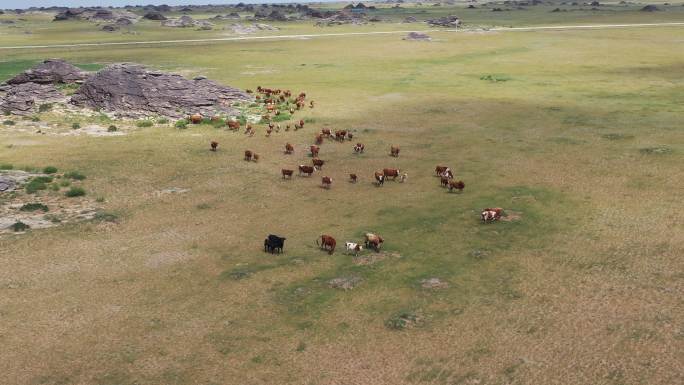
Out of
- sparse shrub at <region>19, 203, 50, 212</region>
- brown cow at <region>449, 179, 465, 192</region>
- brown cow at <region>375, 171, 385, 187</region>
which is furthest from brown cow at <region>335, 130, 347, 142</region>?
sparse shrub at <region>19, 203, 50, 212</region>

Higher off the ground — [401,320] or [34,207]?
[34,207]

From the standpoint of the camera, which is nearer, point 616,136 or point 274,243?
point 274,243

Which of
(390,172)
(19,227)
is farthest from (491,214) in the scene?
(19,227)

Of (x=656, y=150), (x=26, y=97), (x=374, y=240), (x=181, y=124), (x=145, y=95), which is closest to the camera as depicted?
(x=374, y=240)

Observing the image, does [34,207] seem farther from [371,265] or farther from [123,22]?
[123,22]

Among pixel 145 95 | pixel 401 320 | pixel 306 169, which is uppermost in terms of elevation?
pixel 145 95

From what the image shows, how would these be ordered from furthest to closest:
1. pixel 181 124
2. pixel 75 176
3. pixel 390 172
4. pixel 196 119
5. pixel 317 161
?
pixel 196 119, pixel 181 124, pixel 317 161, pixel 75 176, pixel 390 172

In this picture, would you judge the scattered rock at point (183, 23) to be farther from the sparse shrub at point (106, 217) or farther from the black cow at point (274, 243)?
the black cow at point (274, 243)

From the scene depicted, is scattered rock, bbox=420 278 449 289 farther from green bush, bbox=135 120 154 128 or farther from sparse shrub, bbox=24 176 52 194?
green bush, bbox=135 120 154 128
